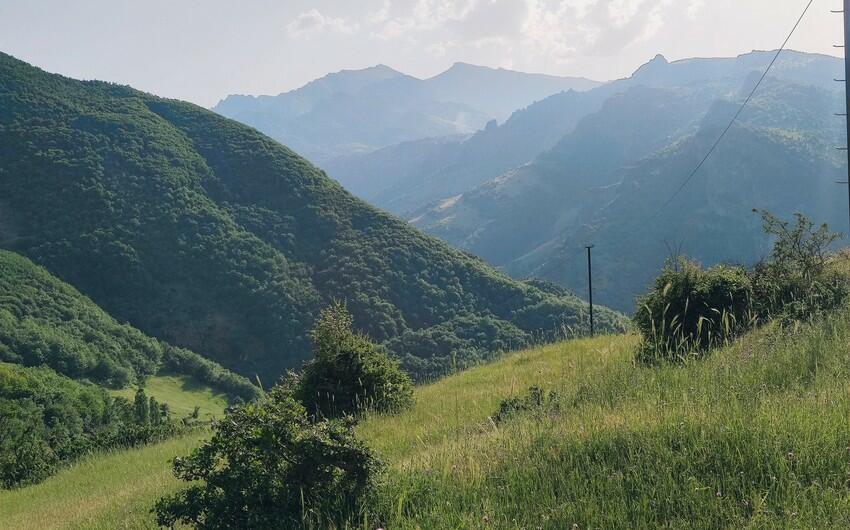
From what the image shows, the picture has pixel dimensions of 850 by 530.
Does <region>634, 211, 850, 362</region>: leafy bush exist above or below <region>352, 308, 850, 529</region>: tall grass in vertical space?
above

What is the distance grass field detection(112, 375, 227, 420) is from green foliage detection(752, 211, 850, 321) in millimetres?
66681

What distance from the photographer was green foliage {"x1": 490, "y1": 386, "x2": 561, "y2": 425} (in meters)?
5.63

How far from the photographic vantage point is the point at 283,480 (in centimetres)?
402

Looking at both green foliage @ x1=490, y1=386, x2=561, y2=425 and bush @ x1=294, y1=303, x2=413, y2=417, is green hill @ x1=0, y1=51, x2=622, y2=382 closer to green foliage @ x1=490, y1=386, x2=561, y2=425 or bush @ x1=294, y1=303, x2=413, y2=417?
bush @ x1=294, y1=303, x2=413, y2=417

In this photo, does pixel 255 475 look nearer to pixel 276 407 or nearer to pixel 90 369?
pixel 276 407

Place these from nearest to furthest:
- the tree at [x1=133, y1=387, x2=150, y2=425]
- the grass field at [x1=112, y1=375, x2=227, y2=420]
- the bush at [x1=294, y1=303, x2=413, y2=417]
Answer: the bush at [x1=294, y1=303, x2=413, y2=417]
the tree at [x1=133, y1=387, x2=150, y2=425]
the grass field at [x1=112, y1=375, x2=227, y2=420]

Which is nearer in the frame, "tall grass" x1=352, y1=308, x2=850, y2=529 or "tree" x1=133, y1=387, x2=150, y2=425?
"tall grass" x1=352, y1=308, x2=850, y2=529

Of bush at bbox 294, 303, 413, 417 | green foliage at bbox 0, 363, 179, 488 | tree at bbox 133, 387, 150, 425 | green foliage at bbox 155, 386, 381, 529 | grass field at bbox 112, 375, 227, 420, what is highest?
green foliage at bbox 155, 386, 381, 529

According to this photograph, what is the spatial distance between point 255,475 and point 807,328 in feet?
18.3

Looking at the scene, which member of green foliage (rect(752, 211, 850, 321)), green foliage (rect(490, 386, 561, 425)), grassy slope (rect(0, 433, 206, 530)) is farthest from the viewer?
green foliage (rect(752, 211, 850, 321))

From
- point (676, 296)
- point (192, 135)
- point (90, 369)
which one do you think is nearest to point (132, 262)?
point (90, 369)

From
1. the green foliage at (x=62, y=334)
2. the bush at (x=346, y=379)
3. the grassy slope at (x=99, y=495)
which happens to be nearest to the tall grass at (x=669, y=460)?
the grassy slope at (x=99, y=495)

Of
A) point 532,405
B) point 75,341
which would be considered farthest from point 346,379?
point 75,341

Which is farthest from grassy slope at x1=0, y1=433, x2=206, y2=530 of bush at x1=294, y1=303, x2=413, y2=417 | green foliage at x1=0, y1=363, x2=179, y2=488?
green foliage at x1=0, y1=363, x2=179, y2=488
